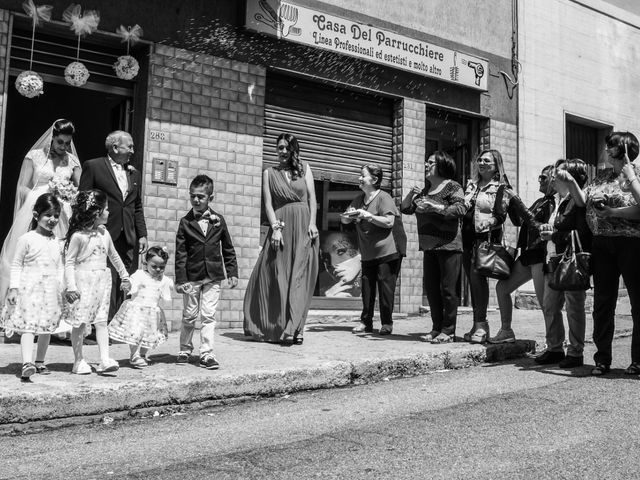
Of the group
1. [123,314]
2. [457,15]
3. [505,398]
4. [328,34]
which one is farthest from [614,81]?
[123,314]

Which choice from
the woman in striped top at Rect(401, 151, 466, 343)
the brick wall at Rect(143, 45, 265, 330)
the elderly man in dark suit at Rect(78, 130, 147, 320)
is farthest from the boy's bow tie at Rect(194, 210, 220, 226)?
the brick wall at Rect(143, 45, 265, 330)

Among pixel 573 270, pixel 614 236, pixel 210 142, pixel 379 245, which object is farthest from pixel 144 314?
pixel 614 236

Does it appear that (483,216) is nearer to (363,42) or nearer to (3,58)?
(363,42)

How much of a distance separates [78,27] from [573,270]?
549cm

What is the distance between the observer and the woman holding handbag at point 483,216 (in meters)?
6.59

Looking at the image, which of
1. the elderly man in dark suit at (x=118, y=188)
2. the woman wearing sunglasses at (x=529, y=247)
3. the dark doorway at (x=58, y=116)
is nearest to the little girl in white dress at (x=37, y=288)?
the elderly man in dark suit at (x=118, y=188)

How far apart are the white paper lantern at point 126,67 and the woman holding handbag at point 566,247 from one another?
4707 millimetres

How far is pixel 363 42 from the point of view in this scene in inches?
380

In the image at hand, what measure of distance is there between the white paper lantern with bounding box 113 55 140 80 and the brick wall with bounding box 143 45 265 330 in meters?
0.20

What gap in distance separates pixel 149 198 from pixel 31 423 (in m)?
4.01

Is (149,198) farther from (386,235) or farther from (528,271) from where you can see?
(528,271)

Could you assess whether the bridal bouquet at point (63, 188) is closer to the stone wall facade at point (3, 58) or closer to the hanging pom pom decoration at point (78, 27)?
the stone wall facade at point (3, 58)

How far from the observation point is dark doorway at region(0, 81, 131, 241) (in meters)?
8.20

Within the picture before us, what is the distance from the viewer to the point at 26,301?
4.71m
